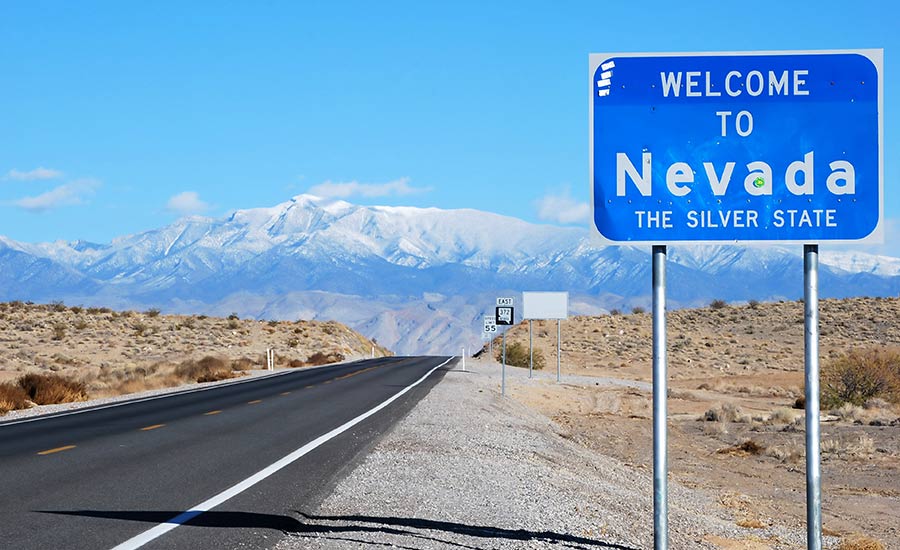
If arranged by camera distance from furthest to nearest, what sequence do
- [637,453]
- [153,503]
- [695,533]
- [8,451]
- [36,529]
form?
1. [637,453]
2. [8,451]
3. [695,533]
4. [153,503]
5. [36,529]

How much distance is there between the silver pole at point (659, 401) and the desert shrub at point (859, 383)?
32437mm

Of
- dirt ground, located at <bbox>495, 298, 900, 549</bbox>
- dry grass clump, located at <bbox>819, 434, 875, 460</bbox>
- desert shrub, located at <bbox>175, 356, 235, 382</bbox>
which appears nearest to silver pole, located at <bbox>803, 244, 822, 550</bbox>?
dirt ground, located at <bbox>495, 298, 900, 549</bbox>

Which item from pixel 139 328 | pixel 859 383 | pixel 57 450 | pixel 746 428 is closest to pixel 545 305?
pixel 859 383

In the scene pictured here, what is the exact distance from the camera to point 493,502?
10.8 meters

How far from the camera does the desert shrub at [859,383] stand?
37281 mm

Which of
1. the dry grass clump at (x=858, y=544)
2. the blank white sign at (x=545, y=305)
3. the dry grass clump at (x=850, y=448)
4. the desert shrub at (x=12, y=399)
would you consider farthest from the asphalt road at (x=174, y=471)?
the blank white sign at (x=545, y=305)

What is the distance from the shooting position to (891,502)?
58.4 feet

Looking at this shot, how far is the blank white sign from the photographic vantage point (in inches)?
1918

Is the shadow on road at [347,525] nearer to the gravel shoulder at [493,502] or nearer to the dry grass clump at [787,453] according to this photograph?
the gravel shoulder at [493,502]

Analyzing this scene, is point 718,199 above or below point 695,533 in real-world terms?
above

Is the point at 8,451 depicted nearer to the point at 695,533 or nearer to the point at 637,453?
the point at 695,533

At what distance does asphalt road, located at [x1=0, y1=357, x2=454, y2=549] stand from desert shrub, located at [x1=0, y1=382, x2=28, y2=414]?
2651 millimetres

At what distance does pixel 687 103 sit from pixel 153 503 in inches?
252

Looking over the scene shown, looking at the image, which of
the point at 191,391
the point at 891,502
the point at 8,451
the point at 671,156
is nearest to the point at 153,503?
the point at 8,451
